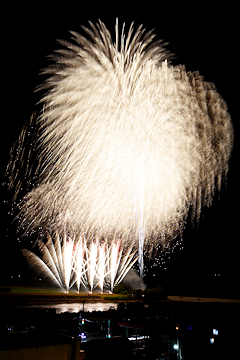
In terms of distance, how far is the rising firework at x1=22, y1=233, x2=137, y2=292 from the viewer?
27.8 m

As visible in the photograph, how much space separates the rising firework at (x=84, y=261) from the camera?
2783 centimetres

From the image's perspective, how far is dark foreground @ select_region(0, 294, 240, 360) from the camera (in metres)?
9.50

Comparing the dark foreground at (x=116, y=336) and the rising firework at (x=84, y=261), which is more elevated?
the rising firework at (x=84, y=261)

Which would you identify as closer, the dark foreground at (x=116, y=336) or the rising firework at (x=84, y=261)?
the dark foreground at (x=116, y=336)

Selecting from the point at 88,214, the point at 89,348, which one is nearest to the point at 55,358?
the point at 89,348

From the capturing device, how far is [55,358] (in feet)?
30.7

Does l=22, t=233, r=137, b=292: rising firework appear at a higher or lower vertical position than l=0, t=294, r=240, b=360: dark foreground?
higher

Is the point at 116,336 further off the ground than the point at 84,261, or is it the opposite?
the point at 84,261

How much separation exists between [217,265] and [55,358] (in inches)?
1669

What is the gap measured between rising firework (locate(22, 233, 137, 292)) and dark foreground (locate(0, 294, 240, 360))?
8.67 m

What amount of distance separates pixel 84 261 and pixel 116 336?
1892cm

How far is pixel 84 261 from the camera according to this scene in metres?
29.9

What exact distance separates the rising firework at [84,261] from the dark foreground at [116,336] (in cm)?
867

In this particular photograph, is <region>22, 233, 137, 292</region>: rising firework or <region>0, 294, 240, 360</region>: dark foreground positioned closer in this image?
<region>0, 294, 240, 360</region>: dark foreground
